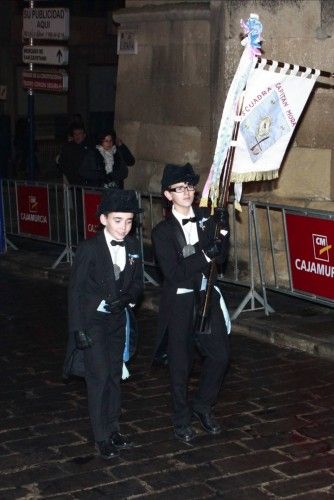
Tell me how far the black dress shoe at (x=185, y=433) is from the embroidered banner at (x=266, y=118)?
5.84 feet

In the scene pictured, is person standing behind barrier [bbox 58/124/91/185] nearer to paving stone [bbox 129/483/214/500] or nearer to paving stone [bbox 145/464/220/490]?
paving stone [bbox 145/464/220/490]

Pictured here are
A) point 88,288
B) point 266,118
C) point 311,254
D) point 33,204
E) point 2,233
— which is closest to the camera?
point 88,288

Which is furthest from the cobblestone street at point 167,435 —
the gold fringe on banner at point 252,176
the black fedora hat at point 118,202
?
the gold fringe on banner at point 252,176

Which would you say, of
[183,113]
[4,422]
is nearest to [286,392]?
[4,422]

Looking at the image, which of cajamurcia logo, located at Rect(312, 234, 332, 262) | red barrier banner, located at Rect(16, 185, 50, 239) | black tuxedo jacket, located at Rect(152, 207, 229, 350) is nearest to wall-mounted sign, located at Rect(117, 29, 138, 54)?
red barrier banner, located at Rect(16, 185, 50, 239)

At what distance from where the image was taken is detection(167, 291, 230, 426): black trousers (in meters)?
7.02

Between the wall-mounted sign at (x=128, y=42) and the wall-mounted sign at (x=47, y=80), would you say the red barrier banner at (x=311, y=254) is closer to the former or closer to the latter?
the wall-mounted sign at (x=128, y=42)

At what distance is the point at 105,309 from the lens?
6.80 metres

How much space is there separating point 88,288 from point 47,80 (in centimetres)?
1209

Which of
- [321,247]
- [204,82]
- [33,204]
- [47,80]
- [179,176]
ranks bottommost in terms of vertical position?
[33,204]

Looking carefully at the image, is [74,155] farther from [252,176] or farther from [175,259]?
[175,259]

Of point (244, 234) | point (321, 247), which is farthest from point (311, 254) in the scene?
point (244, 234)

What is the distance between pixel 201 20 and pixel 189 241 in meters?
7.18

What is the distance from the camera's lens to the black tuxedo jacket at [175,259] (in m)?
6.93
